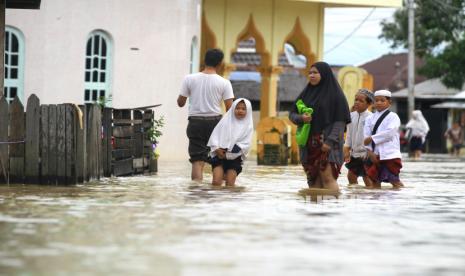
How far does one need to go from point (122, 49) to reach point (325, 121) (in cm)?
1381

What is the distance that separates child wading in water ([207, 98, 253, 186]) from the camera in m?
16.1

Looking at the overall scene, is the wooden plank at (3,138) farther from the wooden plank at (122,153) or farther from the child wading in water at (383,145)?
the child wading in water at (383,145)

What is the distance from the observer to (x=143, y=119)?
829 inches

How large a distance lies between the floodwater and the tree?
42.8 meters

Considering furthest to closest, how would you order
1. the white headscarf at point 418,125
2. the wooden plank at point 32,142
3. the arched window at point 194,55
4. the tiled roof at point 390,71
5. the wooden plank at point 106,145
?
the tiled roof at point 390,71 < the white headscarf at point 418,125 < the arched window at point 194,55 < the wooden plank at point 106,145 < the wooden plank at point 32,142

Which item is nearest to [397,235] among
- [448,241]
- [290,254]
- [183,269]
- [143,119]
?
[448,241]

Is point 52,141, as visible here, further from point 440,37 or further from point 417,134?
point 440,37

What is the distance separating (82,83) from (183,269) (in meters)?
21.1

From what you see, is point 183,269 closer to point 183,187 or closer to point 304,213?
point 304,213

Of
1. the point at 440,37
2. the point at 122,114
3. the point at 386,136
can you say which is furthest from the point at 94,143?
the point at 440,37

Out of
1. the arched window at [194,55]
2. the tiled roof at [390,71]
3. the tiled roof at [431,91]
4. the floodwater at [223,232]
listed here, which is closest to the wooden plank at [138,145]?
the floodwater at [223,232]

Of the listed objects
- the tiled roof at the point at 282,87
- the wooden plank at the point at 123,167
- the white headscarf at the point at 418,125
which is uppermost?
the tiled roof at the point at 282,87

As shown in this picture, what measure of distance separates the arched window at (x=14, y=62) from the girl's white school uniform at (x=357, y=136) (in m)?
11.2

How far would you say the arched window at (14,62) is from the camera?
2755 centimetres
